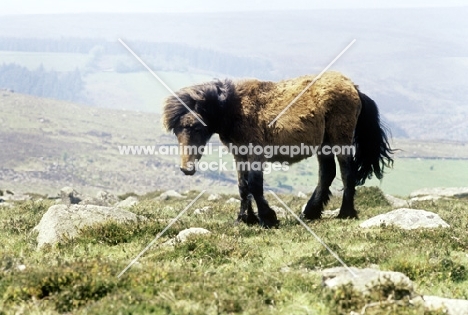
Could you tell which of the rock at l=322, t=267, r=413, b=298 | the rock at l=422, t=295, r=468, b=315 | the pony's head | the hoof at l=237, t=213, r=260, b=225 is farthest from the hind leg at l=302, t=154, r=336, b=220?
the rock at l=422, t=295, r=468, b=315

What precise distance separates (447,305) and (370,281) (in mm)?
1010

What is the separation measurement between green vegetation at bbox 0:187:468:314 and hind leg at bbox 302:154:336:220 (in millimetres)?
1891

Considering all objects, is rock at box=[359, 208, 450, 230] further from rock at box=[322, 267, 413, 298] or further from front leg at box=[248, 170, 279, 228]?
rock at box=[322, 267, 413, 298]

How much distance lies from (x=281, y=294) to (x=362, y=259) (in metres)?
2.93

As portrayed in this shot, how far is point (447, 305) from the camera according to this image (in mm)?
8641

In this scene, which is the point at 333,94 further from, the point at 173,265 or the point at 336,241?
the point at 173,265

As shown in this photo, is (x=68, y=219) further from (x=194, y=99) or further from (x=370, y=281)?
(x=370, y=281)

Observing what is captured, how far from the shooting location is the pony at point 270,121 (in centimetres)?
1546

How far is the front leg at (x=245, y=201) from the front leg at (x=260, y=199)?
20.3 inches

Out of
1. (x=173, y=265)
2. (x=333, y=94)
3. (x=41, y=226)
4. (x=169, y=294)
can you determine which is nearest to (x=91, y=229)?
(x=41, y=226)

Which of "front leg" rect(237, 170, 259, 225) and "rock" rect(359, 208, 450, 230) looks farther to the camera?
"front leg" rect(237, 170, 259, 225)

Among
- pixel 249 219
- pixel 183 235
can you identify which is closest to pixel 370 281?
pixel 183 235

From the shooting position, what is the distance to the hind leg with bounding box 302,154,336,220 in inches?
725

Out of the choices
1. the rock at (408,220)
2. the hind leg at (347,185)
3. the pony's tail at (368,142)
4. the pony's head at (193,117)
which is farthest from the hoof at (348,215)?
the pony's head at (193,117)
